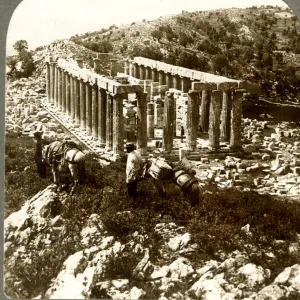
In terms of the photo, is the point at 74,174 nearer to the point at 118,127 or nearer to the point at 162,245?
the point at 118,127

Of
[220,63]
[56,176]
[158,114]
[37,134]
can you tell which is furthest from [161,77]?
[56,176]

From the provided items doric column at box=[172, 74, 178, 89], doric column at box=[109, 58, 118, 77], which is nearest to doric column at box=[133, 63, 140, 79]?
doric column at box=[109, 58, 118, 77]

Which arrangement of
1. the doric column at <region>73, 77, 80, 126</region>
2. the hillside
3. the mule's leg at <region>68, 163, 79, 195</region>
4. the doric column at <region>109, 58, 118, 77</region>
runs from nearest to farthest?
the hillside, the mule's leg at <region>68, 163, 79, 195</region>, the doric column at <region>109, 58, 118, 77</region>, the doric column at <region>73, 77, 80, 126</region>

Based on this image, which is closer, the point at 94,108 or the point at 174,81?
the point at 94,108

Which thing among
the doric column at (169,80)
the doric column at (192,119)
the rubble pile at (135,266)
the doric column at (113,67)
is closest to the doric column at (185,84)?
the doric column at (169,80)

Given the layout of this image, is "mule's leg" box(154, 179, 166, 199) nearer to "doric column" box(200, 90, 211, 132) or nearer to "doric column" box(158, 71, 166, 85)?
"doric column" box(200, 90, 211, 132)

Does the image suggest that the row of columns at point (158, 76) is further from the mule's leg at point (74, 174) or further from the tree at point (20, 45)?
the mule's leg at point (74, 174)

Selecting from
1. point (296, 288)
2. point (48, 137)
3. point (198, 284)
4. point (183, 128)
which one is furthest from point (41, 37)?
point (296, 288)

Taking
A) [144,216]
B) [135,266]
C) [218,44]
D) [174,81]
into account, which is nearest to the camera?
[135,266]
